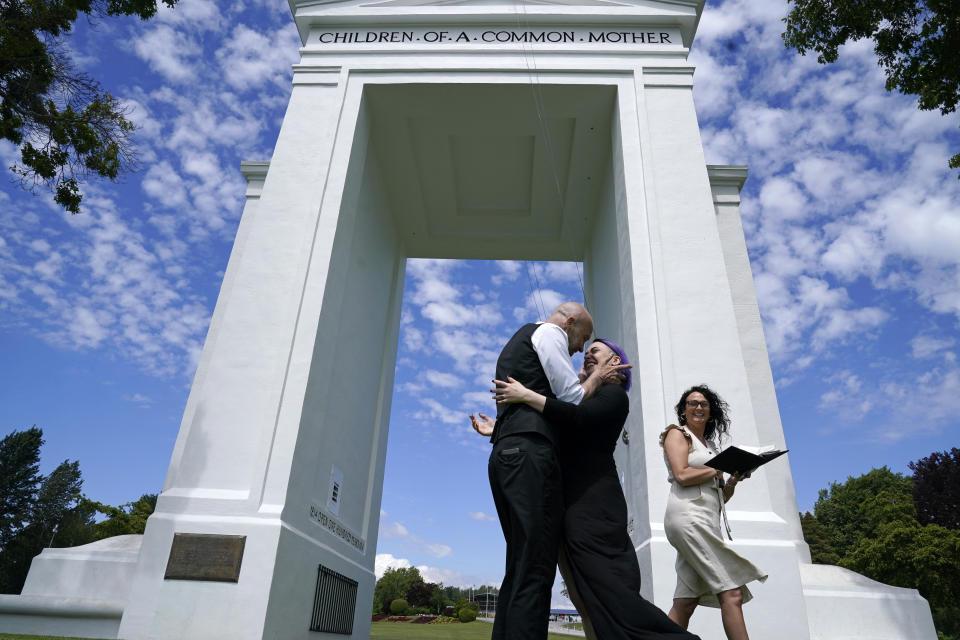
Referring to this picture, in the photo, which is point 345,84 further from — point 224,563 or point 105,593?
point 105,593

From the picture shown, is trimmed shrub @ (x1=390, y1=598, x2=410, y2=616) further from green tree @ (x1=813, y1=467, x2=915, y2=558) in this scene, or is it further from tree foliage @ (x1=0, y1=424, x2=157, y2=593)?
green tree @ (x1=813, y1=467, x2=915, y2=558)

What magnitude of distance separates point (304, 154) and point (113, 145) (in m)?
2.25

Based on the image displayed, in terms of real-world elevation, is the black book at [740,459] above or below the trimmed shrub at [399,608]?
below

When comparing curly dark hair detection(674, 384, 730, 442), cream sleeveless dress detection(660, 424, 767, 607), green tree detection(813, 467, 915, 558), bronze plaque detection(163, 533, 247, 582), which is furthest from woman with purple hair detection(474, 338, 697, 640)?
green tree detection(813, 467, 915, 558)

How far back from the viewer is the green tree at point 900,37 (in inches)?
301

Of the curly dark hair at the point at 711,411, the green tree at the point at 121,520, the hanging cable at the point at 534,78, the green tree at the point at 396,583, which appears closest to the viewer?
the curly dark hair at the point at 711,411

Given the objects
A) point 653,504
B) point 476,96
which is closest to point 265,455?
point 653,504

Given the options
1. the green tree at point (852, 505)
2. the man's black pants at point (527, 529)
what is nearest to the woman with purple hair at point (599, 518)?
the man's black pants at point (527, 529)

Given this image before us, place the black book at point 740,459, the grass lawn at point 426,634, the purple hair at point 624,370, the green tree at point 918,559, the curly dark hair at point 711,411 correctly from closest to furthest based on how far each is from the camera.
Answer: the purple hair at point 624,370
the black book at point 740,459
the curly dark hair at point 711,411
the grass lawn at point 426,634
the green tree at point 918,559

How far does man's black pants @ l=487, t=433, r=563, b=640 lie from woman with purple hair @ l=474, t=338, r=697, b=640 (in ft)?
0.36

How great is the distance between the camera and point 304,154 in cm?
849

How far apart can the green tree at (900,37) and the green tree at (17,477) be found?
5664cm

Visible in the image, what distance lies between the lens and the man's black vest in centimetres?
260

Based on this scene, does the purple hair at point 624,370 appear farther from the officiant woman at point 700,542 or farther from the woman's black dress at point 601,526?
the officiant woman at point 700,542
